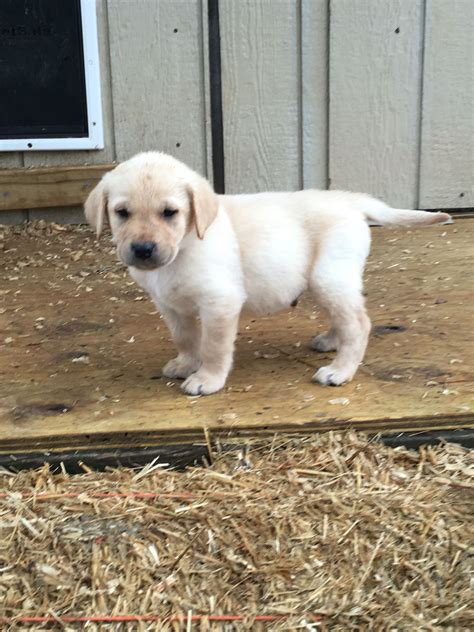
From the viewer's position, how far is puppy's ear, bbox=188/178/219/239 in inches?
98.7

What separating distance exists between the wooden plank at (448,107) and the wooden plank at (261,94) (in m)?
0.92

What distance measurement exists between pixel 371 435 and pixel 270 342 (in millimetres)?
943

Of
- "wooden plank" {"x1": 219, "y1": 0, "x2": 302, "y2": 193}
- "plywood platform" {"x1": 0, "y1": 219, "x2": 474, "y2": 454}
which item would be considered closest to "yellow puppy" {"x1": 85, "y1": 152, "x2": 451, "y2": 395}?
"plywood platform" {"x1": 0, "y1": 219, "x2": 474, "y2": 454}

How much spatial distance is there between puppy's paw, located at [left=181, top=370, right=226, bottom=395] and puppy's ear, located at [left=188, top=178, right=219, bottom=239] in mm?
514

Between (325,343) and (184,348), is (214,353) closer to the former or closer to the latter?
(184,348)

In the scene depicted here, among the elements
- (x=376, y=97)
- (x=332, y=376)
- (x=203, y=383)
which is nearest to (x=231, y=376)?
(x=203, y=383)

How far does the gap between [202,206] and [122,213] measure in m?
0.27

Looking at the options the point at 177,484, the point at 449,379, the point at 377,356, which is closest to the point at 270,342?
the point at 377,356

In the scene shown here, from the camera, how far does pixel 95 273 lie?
4.38m

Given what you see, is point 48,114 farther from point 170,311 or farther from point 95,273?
point 170,311

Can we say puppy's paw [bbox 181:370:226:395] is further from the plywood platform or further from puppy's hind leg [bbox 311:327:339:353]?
puppy's hind leg [bbox 311:327:339:353]

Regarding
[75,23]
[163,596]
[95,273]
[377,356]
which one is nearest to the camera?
[163,596]

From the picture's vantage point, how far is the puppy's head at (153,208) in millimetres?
2430

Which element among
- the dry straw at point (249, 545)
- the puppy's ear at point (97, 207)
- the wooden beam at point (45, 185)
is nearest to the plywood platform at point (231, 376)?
the dry straw at point (249, 545)
